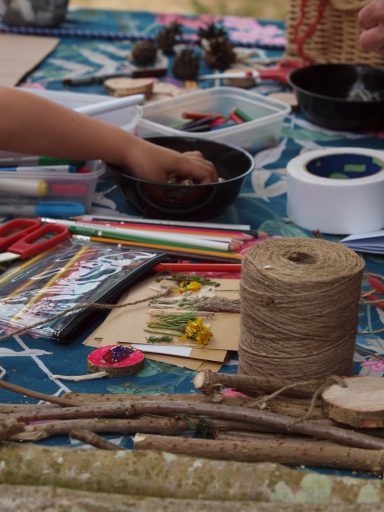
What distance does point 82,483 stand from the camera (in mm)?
621

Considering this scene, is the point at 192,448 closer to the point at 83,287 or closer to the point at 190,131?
the point at 83,287

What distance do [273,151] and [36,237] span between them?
0.52m

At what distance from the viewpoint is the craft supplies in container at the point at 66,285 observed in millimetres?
885

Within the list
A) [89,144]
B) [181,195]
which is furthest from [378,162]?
[89,144]

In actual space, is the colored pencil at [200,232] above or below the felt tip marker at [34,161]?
below

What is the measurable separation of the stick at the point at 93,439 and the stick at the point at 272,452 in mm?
21

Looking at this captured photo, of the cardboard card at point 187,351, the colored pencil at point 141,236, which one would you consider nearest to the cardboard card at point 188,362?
the cardboard card at point 187,351

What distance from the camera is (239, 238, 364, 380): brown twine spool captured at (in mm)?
734

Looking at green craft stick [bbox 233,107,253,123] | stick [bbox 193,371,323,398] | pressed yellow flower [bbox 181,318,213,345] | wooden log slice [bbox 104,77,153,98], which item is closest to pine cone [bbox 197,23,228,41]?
wooden log slice [bbox 104,77,153,98]

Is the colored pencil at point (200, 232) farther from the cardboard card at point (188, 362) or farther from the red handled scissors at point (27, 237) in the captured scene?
the cardboard card at point (188, 362)

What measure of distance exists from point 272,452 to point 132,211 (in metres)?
0.60

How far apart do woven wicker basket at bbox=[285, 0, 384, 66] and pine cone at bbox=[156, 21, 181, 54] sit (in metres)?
0.28

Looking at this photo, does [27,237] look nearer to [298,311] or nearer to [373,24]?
[298,311]

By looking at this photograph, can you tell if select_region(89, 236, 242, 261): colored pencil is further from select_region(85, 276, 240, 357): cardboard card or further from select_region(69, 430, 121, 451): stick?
select_region(69, 430, 121, 451): stick
